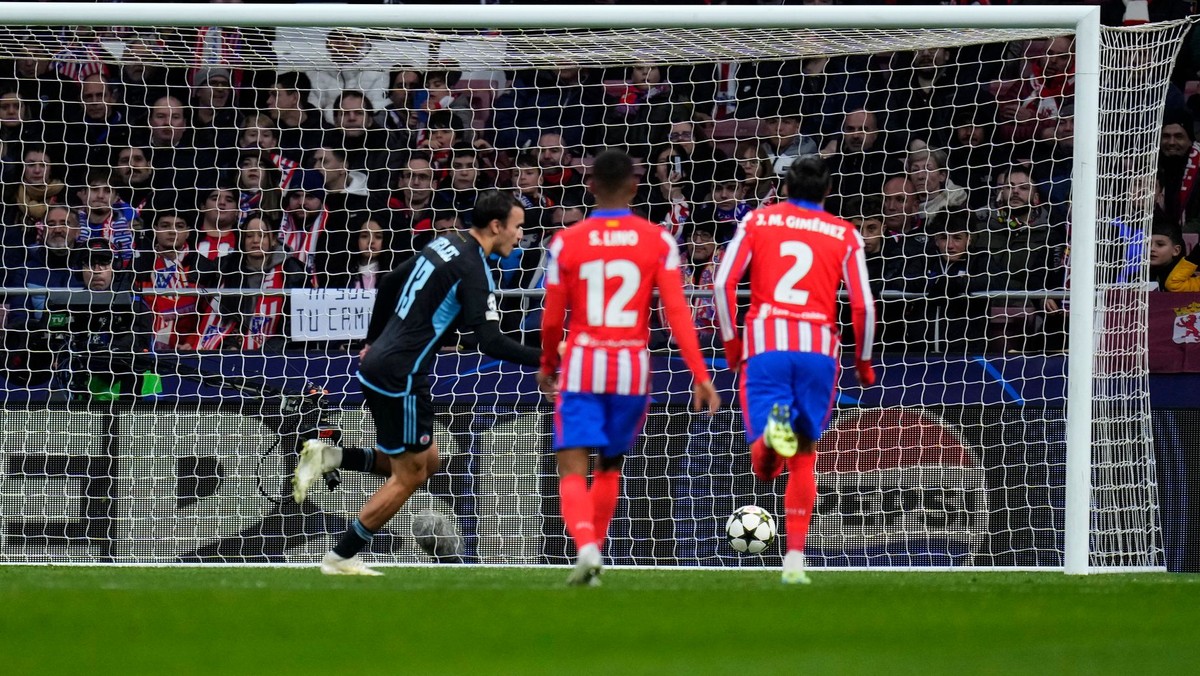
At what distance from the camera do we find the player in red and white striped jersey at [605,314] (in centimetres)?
673

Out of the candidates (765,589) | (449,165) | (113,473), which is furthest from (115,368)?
(765,589)

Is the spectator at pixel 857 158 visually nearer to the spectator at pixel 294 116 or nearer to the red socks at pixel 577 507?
the spectator at pixel 294 116

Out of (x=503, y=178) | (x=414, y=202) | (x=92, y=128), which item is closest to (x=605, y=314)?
(x=503, y=178)

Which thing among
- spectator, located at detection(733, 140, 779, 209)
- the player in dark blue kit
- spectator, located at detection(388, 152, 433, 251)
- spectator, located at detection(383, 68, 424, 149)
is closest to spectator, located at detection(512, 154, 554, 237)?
spectator, located at detection(388, 152, 433, 251)

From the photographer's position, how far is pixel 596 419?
6.80 metres

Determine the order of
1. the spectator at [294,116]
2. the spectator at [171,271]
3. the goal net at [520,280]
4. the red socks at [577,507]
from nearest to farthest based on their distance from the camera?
the red socks at [577,507], the goal net at [520,280], the spectator at [171,271], the spectator at [294,116]

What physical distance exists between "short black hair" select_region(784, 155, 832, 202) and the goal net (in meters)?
1.98

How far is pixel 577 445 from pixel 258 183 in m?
4.74

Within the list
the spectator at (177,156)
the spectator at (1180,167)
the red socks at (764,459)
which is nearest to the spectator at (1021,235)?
the spectator at (1180,167)

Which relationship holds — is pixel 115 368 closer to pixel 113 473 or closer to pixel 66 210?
pixel 113 473

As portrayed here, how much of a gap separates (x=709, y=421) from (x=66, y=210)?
14.1 feet

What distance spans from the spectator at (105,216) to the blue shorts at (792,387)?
203 inches

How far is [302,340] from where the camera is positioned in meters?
9.84

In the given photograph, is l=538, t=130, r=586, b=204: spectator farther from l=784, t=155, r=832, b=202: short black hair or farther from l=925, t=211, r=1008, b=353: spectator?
l=784, t=155, r=832, b=202: short black hair
